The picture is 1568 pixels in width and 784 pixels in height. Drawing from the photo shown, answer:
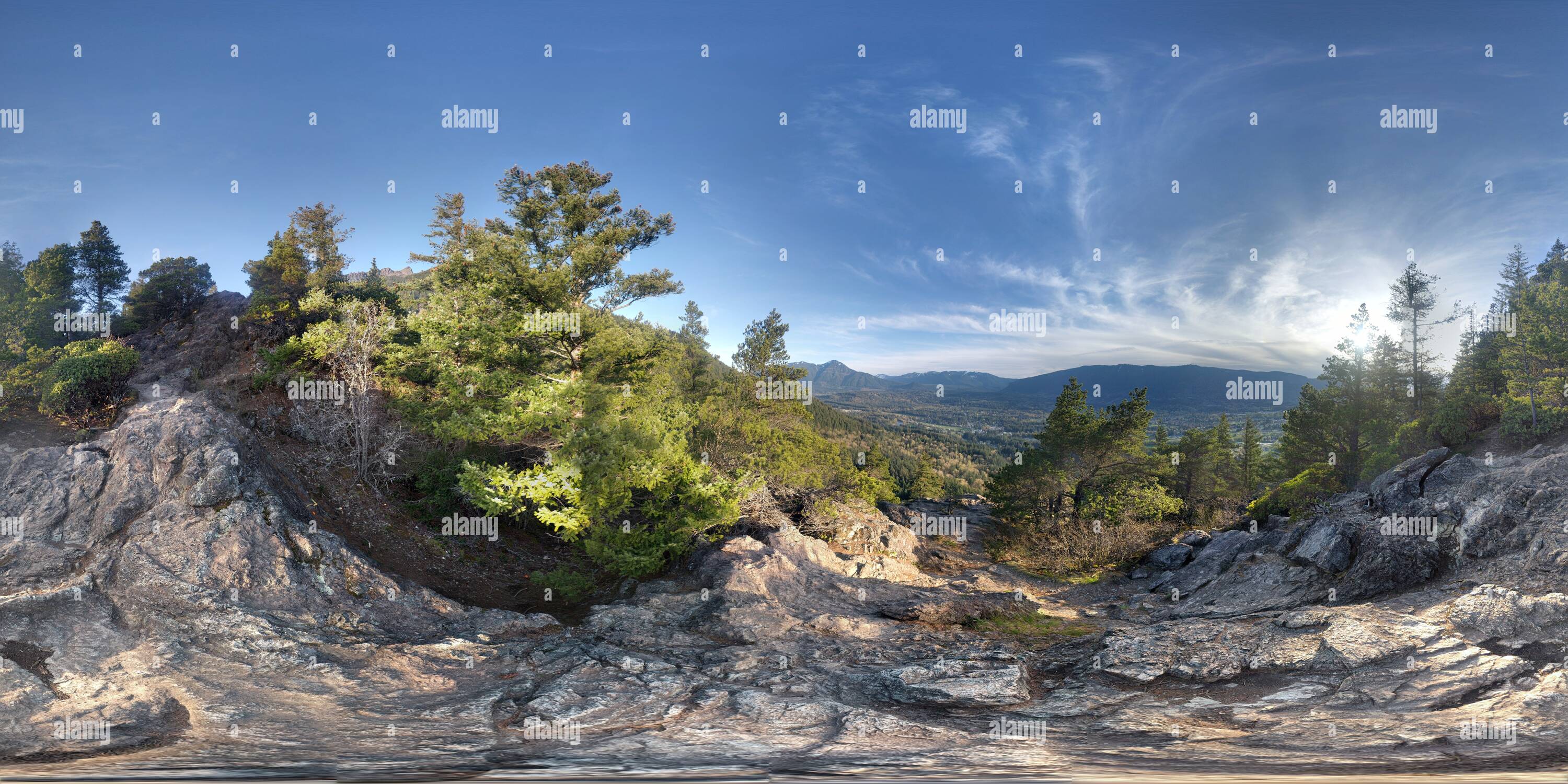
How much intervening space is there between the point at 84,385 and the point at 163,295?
76.8 ft

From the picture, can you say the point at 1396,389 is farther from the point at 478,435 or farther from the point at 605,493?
the point at 478,435

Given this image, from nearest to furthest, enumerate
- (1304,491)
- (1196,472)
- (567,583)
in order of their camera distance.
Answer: (567,583) → (1304,491) → (1196,472)

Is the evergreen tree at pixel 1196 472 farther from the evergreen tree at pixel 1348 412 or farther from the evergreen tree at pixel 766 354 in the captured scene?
the evergreen tree at pixel 766 354

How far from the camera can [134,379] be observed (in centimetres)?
2611

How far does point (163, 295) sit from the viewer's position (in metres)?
36.9

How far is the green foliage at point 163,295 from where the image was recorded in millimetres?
35969

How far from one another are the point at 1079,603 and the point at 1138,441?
18.1 metres

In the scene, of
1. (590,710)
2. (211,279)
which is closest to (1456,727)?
(590,710)

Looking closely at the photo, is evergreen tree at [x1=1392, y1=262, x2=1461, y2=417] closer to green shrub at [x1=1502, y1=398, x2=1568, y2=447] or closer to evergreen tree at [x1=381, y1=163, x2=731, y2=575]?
green shrub at [x1=1502, y1=398, x2=1568, y2=447]

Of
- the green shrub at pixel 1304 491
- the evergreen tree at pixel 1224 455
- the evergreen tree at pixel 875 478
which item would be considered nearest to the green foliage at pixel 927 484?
the evergreen tree at pixel 875 478

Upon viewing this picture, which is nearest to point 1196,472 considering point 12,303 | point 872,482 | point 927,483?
point 927,483

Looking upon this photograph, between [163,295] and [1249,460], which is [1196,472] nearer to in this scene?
[1249,460]

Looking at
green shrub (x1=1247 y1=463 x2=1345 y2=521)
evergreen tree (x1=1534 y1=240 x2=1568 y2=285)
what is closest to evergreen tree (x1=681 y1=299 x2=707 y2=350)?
green shrub (x1=1247 y1=463 x2=1345 y2=521)

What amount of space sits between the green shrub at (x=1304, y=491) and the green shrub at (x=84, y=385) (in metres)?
52.3
